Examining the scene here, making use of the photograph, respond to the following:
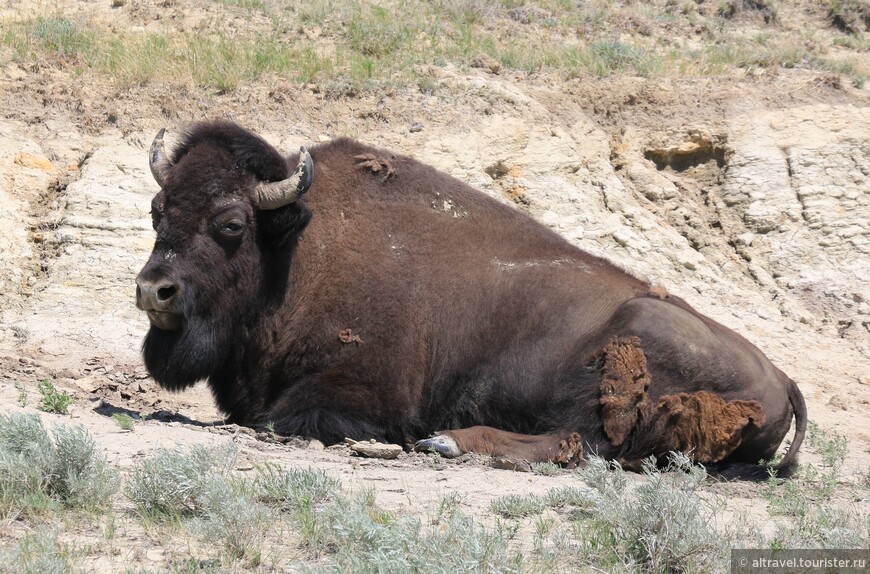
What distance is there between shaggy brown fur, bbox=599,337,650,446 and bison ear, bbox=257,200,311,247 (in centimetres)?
254

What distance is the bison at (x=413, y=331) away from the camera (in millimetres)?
7012

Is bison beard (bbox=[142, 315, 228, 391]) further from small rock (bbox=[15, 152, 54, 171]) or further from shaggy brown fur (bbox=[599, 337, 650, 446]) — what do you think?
small rock (bbox=[15, 152, 54, 171])

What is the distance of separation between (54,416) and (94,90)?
6.29m

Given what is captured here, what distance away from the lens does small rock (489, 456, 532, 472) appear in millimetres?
6500

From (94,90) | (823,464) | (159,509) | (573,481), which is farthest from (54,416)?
(94,90)

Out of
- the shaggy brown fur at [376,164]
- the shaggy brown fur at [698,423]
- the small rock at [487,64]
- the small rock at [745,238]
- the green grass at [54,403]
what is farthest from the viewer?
the small rock at [487,64]

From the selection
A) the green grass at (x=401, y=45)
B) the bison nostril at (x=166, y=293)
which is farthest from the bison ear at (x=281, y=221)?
the green grass at (x=401, y=45)

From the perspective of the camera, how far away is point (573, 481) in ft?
20.3

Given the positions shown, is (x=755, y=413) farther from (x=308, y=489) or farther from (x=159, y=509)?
(x=159, y=509)

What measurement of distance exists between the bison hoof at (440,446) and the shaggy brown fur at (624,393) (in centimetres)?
107

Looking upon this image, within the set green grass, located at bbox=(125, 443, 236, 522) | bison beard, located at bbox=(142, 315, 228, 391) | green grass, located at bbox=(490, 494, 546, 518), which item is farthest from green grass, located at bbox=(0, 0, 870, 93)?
green grass, located at bbox=(490, 494, 546, 518)

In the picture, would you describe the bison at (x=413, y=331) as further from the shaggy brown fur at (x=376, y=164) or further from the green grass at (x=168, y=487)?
the green grass at (x=168, y=487)

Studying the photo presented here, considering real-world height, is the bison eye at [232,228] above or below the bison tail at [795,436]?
above

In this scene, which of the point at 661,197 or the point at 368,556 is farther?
the point at 661,197
